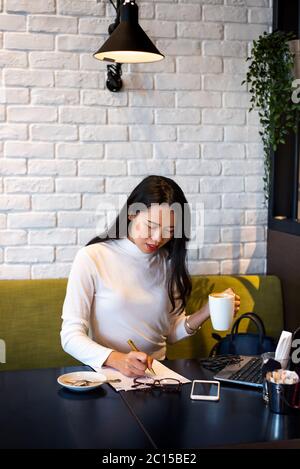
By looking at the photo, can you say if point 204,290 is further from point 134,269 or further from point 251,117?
point 251,117

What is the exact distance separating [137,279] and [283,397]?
0.77 metres

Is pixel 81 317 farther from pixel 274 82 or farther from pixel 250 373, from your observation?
pixel 274 82

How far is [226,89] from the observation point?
9.18 feet

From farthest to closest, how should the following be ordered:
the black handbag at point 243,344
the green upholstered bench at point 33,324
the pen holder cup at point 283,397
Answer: the green upholstered bench at point 33,324, the black handbag at point 243,344, the pen holder cup at point 283,397

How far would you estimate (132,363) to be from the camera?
1776mm

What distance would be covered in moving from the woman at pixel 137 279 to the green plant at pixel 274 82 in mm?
705

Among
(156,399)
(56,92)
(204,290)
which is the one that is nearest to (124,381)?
(156,399)

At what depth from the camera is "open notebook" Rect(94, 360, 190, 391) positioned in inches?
68.3

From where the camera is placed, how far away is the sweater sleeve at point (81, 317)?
192 centimetres

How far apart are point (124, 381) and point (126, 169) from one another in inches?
45.1

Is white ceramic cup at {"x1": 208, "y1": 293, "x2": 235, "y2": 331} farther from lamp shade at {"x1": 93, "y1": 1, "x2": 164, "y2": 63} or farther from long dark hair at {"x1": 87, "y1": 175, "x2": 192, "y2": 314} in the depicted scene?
lamp shade at {"x1": 93, "y1": 1, "x2": 164, "y2": 63}

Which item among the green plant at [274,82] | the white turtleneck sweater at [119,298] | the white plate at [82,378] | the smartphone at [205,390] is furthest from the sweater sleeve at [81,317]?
the green plant at [274,82]

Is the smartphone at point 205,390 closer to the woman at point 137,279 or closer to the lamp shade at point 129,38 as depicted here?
the woman at point 137,279
